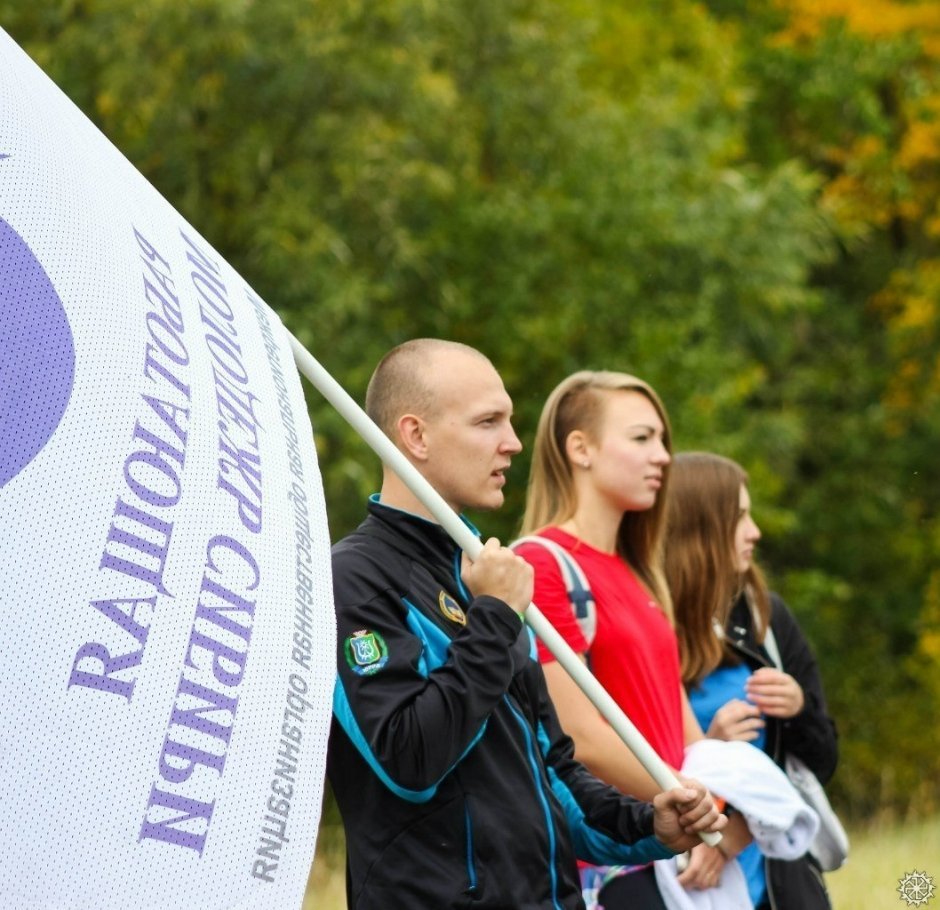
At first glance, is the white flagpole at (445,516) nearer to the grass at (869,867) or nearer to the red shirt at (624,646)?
the red shirt at (624,646)

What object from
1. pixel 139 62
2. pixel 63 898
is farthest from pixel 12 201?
pixel 139 62

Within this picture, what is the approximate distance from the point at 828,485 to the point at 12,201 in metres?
19.8

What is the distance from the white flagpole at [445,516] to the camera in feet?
10.6

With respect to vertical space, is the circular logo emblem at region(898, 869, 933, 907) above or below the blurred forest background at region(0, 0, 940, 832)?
below

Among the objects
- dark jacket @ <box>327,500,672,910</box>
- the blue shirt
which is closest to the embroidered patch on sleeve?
dark jacket @ <box>327,500,672,910</box>

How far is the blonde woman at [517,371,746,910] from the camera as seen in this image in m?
4.24

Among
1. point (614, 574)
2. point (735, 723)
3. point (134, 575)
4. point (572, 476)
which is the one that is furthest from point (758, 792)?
point (134, 575)

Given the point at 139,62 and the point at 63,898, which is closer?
the point at 63,898

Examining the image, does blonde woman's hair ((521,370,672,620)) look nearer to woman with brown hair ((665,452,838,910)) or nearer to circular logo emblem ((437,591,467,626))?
woman with brown hair ((665,452,838,910))

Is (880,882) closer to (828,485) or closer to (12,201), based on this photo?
(12,201)

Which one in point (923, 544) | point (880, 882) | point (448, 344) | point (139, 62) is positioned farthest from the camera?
point (923, 544)

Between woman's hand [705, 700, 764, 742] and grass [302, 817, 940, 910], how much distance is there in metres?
1.08

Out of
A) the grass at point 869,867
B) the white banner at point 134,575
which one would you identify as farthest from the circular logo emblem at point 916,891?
the white banner at point 134,575

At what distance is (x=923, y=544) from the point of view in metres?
21.3
